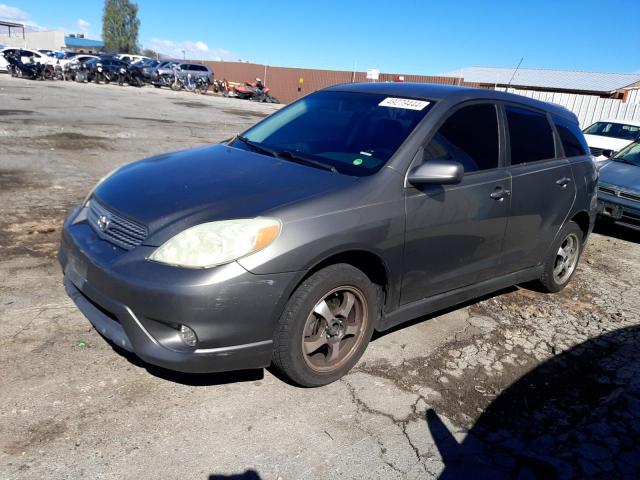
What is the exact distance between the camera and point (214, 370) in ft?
9.14

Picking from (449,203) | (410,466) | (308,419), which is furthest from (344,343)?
(449,203)

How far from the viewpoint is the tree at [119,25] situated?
90688 millimetres

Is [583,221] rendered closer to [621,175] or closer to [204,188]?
[621,175]

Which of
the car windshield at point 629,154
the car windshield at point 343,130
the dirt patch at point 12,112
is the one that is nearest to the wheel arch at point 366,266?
the car windshield at point 343,130

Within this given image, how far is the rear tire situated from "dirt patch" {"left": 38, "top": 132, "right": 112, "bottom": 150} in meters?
8.39

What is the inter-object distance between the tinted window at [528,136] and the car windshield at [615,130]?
9091mm

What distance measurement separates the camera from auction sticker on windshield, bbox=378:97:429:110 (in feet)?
12.3

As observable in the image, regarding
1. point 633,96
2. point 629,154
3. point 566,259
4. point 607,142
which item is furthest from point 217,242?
point 633,96

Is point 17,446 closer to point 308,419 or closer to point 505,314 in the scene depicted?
point 308,419

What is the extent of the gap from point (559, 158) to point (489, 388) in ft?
7.61

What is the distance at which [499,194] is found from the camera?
3.95 meters

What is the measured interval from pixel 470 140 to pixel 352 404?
206cm

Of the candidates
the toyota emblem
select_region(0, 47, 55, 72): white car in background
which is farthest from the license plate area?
select_region(0, 47, 55, 72): white car in background

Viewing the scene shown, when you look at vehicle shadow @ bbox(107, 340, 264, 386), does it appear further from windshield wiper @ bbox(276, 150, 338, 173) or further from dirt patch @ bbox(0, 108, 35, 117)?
dirt patch @ bbox(0, 108, 35, 117)
